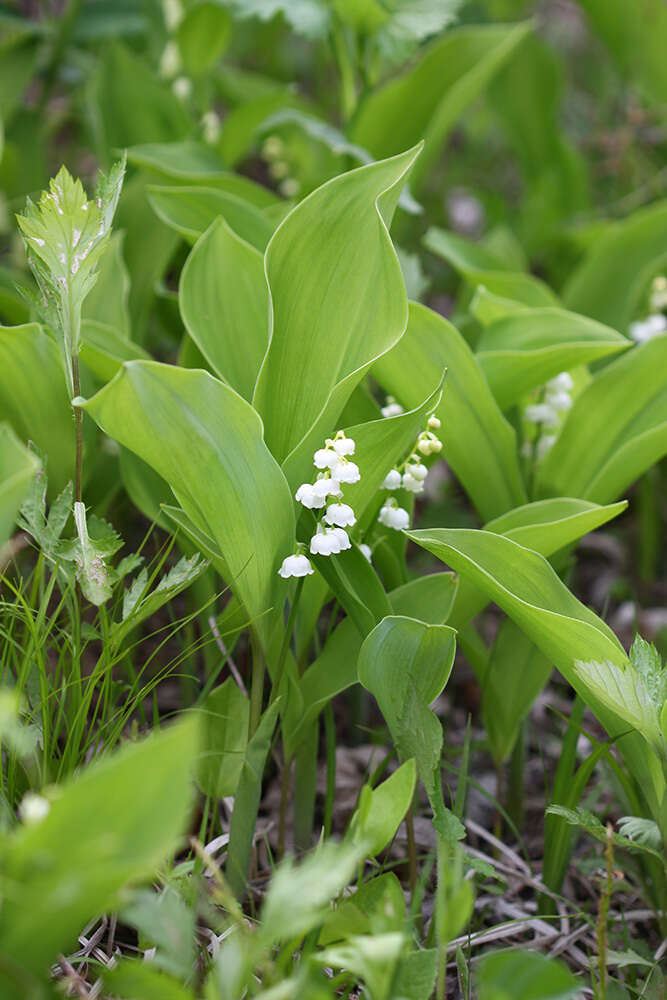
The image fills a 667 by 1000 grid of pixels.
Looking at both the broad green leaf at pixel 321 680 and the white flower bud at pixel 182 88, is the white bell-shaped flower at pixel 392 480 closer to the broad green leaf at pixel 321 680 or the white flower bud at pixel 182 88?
the broad green leaf at pixel 321 680

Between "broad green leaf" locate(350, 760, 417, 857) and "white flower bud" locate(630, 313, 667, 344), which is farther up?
"white flower bud" locate(630, 313, 667, 344)

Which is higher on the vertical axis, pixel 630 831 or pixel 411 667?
pixel 411 667

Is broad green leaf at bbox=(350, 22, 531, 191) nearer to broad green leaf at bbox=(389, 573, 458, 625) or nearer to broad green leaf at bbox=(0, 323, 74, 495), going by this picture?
broad green leaf at bbox=(0, 323, 74, 495)

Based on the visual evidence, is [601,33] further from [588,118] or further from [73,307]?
[73,307]

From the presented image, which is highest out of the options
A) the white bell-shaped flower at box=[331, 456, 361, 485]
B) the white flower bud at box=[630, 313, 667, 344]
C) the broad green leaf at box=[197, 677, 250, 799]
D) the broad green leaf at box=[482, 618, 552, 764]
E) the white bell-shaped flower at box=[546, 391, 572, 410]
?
the white bell-shaped flower at box=[331, 456, 361, 485]

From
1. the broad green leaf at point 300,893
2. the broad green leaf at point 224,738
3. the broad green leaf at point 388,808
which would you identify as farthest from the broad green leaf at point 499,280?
the broad green leaf at point 300,893

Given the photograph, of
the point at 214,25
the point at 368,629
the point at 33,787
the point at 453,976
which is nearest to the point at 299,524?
the point at 368,629

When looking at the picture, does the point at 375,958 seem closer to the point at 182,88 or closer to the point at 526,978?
the point at 526,978

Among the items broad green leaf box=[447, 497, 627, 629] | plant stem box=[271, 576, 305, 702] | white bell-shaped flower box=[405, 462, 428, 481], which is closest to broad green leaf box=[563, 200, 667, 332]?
broad green leaf box=[447, 497, 627, 629]
